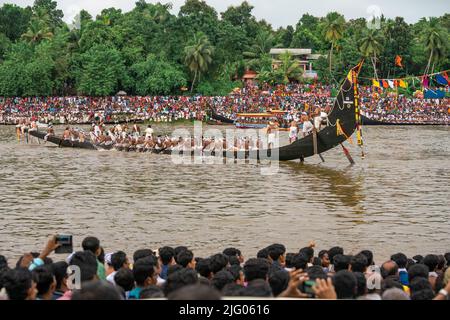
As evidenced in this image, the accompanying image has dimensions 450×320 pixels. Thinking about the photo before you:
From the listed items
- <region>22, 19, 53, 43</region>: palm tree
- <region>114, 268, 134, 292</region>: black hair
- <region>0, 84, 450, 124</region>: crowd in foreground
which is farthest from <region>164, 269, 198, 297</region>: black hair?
<region>22, 19, 53, 43</region>: palm tree

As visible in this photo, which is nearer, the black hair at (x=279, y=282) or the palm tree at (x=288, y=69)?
the black hair at (x=279, y=282)

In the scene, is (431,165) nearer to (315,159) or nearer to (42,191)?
(315,159)

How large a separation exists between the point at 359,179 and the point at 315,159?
20.0 ft

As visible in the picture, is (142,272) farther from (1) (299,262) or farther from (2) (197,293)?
(2) (197,293)

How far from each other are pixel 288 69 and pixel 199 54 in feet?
37.2

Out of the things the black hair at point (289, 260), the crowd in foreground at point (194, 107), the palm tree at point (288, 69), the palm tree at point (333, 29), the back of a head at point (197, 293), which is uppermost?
the palm tree at point (333, 29)

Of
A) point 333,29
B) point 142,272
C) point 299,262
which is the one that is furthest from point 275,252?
point 333,29

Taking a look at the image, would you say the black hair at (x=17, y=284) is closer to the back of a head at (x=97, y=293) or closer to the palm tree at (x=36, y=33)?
the back of a head at (x=97, y=293)

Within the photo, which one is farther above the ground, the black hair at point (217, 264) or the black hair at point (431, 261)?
the black hair at point (217, 264)

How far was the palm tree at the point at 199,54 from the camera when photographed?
63438 mm

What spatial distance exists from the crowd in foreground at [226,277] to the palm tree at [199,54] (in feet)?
183

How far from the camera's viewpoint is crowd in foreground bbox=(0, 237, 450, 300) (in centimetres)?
546

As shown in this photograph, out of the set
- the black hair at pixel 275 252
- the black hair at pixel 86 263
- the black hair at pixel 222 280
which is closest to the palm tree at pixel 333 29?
the black hair at pixel 275 252

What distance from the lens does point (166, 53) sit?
66.2 meters
